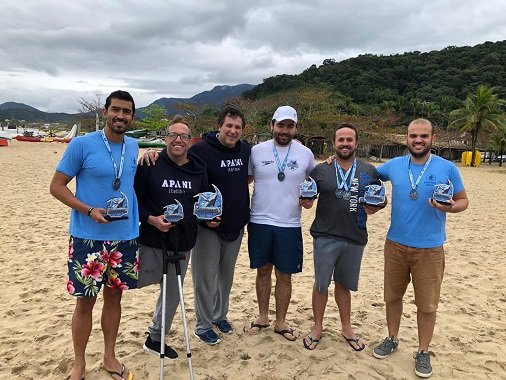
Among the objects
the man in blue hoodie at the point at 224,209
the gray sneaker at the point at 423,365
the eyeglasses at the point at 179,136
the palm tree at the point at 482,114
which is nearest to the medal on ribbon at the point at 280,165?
the man in blue hoodie at the point at 224,209

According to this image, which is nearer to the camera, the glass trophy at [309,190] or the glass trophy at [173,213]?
the glass trophy at [173,213]

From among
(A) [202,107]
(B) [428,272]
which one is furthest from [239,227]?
(A) [202,107]

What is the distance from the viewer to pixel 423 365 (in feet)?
12.0

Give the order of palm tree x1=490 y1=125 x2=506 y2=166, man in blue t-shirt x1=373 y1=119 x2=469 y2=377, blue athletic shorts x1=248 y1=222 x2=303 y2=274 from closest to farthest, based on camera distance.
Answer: man in blue t-shirt x1=373 y1=119 x2=469 y2=377 → blue athletic shorts x1=248 y1=222 x2=303 y2=274 → palm tree x1=490 y1=125 x2=506 y2=166

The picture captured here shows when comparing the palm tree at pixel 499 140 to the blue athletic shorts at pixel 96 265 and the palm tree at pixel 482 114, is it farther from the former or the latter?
the blue athletic shorts at pixel 96 265

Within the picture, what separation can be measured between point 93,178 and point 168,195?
0.65 meters

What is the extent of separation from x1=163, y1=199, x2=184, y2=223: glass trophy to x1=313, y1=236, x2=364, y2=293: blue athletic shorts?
146 centimetres

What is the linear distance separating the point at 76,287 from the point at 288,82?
88.1m

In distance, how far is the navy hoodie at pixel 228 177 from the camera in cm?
383

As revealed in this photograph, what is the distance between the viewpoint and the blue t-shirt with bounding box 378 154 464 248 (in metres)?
3.48

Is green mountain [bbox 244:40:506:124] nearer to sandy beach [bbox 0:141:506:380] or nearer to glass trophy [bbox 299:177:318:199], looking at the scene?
sandy beach [bbox 0:141:506:380]

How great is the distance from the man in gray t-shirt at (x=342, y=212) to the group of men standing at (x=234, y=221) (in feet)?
0.03

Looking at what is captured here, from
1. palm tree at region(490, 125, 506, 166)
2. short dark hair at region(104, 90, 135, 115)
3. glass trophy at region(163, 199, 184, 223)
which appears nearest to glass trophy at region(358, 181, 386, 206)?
glass trophy at region(163, 199, 184, 223)

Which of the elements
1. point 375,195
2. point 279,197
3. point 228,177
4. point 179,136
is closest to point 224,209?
point 228,177
